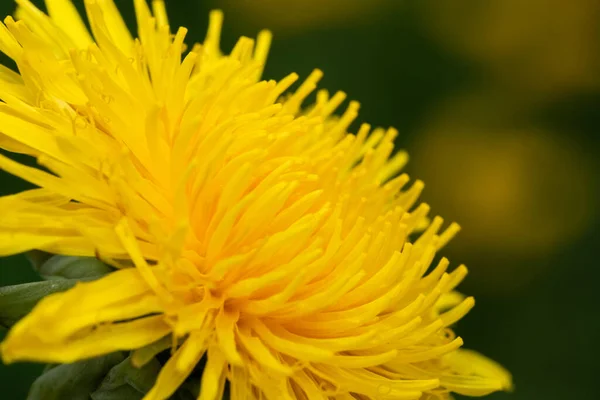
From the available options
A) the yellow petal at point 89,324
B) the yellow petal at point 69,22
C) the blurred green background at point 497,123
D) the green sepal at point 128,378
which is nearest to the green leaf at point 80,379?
the green sepal at point 128,378

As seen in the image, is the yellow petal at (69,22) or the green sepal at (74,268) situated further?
the yellow petal at (69,22)

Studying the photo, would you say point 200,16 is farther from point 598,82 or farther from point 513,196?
point 598,82

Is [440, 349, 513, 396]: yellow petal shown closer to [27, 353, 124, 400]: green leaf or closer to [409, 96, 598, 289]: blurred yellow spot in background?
[27, 353, 124, 400]: green leaf

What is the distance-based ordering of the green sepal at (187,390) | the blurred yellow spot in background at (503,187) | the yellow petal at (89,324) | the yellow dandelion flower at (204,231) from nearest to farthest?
the yellow petal at (89,324)
the yellow dandelion flower at (204,231)
the green sepal at (187,390)
the blurred yellow spot in background at (503,187)

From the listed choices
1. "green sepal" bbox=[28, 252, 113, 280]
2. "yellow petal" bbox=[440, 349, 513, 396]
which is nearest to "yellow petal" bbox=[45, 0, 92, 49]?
"green sepal" bbox=[28, 252, 113, 280]

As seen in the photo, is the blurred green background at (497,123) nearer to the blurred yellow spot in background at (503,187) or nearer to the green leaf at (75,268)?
the blurred yellow spot in background at (503,187)

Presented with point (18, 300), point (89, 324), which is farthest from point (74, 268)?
point (89, 324)

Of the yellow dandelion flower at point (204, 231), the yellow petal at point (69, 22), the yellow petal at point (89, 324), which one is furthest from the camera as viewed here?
the yellow petal at point (69, 22)
